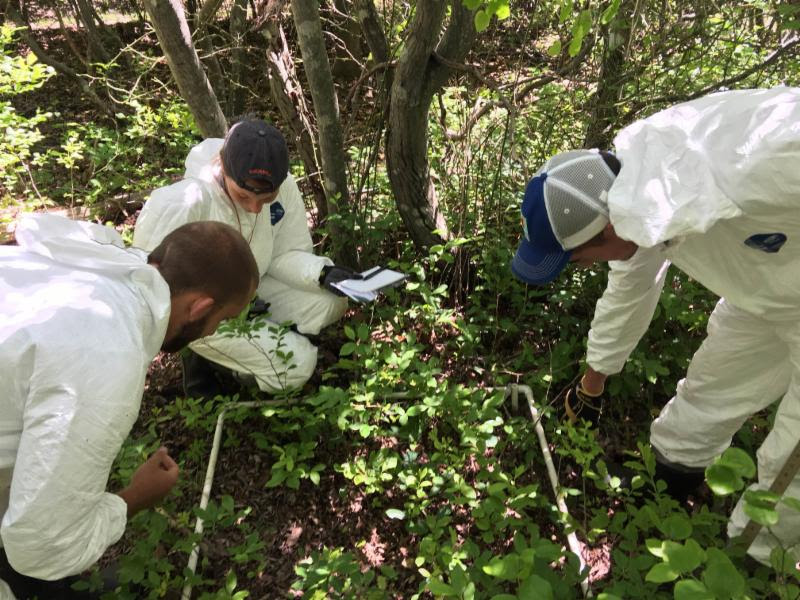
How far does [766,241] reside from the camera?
175cm

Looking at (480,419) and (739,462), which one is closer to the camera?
(739,462)

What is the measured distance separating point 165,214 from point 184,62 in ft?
3.80

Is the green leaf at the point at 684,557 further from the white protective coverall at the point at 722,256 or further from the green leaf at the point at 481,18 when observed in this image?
the green leaf at the point at 481,18

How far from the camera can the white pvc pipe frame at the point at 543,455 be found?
7.21 ft

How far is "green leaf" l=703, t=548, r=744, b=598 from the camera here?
3.45 ft

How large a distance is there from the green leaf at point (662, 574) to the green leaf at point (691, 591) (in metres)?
0.05

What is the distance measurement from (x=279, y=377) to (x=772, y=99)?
2.36 m

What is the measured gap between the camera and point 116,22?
356 inches

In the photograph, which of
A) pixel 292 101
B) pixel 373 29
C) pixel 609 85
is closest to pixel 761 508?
pixel 609 85

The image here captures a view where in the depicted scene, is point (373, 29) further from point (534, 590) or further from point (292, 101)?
point (534, 590)

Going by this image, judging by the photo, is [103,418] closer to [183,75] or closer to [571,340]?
[571,340]

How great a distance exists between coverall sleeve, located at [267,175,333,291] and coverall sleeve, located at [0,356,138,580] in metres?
1.80

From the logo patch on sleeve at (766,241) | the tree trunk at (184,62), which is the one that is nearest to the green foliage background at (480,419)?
the logo patch on sleeve at (766,241)

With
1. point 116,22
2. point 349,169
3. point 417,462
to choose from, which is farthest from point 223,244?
point 116,22
